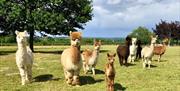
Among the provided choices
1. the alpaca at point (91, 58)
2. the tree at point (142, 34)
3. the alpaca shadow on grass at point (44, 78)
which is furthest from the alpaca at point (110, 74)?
the tree at point (142, 34)

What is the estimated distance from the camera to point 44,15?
1740 inches

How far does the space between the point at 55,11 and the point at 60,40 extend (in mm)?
41459

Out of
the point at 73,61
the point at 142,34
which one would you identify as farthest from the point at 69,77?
the point at 142,34

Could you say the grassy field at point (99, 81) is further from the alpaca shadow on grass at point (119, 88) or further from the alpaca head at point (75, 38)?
the alpaca head at point (75, 38)

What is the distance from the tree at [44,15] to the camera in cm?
4447

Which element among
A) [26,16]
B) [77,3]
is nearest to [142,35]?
[77,3]

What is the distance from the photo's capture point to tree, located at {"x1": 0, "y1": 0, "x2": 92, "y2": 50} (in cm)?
4447

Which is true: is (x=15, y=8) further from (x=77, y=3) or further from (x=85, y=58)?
(x=85, y=58)

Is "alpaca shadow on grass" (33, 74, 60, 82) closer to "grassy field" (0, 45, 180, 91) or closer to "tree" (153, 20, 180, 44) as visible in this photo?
"grassy field" (0, 45, 180, 91)

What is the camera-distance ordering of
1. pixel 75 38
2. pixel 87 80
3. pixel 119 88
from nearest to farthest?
1. pixel 119 88
2. pixel 75 38
3. pixel 87 80

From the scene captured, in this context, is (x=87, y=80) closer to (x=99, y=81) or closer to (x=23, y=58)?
(x=99, y=81)

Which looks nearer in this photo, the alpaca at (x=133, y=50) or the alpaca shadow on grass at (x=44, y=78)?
the alpaca shadow on grass at (x=44, y=78)

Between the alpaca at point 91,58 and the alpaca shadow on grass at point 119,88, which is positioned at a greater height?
the alpaca at point 91,58

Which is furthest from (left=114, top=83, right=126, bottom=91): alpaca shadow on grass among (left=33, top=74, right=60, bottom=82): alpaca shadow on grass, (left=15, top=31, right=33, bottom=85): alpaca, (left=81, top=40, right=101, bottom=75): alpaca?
(left=15, top=31, right=33, bottom=85): alpaca
